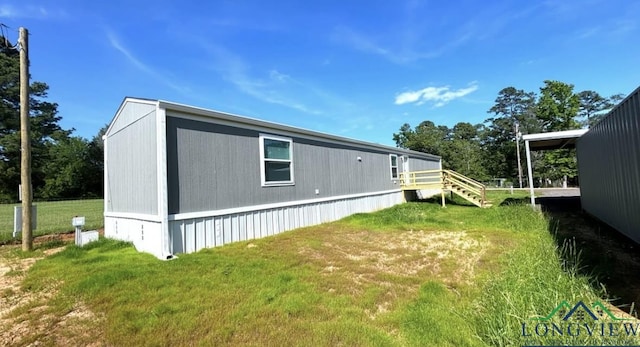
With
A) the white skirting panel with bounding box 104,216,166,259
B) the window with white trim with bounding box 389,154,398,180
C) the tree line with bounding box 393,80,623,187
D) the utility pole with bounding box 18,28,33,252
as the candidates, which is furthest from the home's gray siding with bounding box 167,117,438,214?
the tree line with bounding box 393,80,623,187

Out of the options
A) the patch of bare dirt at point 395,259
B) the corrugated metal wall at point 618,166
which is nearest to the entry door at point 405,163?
the corrugated metal wall at point 618,166

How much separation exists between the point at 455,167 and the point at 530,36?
24.9 meters

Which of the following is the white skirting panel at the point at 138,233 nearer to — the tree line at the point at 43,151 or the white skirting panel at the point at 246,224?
the white skirting panel at the point at 246,224

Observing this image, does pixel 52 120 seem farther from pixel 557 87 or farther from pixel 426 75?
pixel 557 87

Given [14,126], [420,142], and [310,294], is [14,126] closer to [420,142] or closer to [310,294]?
[310,294]

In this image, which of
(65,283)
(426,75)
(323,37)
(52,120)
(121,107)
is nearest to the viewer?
(65,283)

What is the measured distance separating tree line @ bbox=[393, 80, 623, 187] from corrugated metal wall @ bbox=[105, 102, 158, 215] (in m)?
30.1

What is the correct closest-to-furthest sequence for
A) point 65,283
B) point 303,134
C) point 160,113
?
point 65,283
point 160,113
point 303,134

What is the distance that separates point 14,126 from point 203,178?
34344 mm

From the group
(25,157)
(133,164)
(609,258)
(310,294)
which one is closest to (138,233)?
(133,164)

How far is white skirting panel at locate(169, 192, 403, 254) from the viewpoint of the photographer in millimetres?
5527

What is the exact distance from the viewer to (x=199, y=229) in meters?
5.76

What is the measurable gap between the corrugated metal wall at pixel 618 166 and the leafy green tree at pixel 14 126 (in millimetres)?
33869

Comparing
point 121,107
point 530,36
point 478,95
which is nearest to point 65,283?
point 121,107
